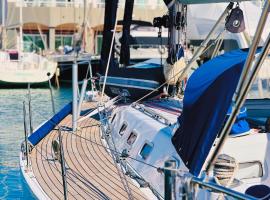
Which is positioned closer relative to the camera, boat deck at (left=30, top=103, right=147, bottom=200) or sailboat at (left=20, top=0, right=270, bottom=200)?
sailboat at (left=20, top=0, right=270, bottom=200)

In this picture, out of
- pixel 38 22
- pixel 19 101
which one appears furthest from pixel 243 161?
pixel 38 22

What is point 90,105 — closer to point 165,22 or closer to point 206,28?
point 165,22

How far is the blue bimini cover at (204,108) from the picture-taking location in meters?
7.18

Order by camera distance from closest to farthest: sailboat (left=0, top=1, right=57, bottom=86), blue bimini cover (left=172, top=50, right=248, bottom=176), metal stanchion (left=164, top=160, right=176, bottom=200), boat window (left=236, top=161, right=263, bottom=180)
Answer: metal stanchion (left=164, top=160, right=176, bottom=200), blue bimini cover (left=172, top=50, right=248, bottom=176), boat window (left=236, top=161, right=263, bottom=180), sailboat (left=0, top=1, right=57, bottom=86)

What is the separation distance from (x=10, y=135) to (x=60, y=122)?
840 centimetres

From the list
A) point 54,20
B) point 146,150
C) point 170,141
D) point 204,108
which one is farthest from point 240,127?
point 54,20

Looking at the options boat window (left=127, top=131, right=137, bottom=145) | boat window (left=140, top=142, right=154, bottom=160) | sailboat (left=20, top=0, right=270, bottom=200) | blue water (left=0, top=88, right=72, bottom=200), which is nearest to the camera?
sailboat (left=20, top=0, right=270, bottom=200)

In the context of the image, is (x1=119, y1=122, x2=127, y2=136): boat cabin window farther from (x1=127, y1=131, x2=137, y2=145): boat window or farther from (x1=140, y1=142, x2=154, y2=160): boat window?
(x1=140, y1=142, x2=154, y2=160): boat window

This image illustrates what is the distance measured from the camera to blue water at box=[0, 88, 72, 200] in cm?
1431

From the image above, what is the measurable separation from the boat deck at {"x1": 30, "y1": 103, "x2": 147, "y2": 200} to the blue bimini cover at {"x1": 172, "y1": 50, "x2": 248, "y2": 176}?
1089 mm

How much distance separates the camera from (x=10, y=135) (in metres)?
21.6

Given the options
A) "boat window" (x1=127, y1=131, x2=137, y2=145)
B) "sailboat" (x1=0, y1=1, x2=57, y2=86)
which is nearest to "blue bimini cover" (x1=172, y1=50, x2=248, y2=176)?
"boat window" (x1=127, y1=131, x2=137, y2=145)

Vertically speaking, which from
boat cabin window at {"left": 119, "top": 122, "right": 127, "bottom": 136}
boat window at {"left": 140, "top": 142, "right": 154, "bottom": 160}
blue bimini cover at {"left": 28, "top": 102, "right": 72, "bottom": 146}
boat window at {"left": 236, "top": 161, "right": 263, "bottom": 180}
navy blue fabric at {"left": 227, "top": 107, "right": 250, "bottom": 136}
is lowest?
blue bimini cover at {"left": 28, "top": 102, "right": 72, "bottom": 146}

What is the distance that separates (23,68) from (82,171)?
31011 mm
